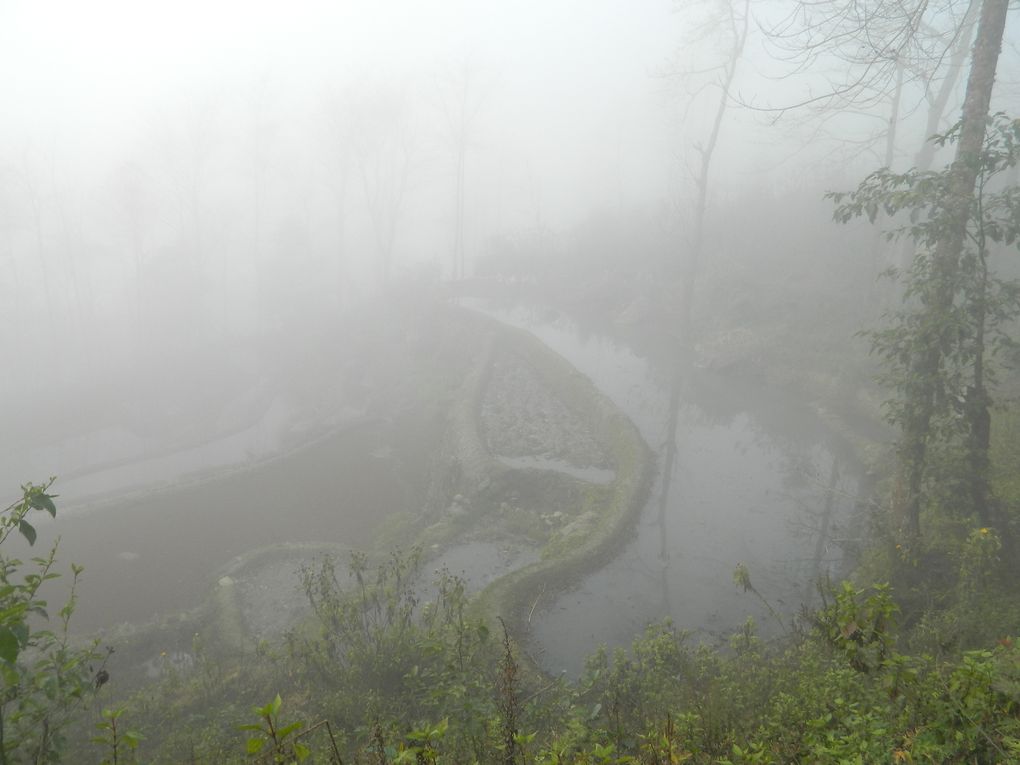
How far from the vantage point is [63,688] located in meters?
3.16

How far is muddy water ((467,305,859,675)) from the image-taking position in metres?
8.75

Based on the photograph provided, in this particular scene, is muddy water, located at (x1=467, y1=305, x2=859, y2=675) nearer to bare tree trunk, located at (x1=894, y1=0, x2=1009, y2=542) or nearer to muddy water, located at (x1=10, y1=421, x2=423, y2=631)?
bare tree trunk, located at (x1=894, y1=0, x2=1009, y2=542)

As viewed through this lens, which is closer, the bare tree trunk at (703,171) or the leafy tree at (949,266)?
the leafy tree at (949,266)

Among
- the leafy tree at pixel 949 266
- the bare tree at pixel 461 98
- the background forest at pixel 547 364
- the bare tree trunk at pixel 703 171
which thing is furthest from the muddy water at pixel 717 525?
the bare tree at pixel 461 98

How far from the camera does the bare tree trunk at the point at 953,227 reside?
21.6ft

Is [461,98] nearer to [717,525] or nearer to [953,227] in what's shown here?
[717,525]

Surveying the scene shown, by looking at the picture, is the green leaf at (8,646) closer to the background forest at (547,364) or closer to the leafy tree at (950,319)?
the background forest at (547,364)

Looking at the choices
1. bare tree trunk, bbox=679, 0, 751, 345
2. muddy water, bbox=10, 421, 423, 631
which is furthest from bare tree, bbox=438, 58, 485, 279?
muddy water, bbox=10, 421, 423, 631

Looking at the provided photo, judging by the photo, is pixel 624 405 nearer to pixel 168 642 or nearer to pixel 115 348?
pixel 168 642

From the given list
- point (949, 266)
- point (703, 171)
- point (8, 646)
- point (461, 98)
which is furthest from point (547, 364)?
point (461, 98)

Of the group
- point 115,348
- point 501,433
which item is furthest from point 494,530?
point 115,348

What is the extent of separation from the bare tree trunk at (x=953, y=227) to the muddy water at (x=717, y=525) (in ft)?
10.6

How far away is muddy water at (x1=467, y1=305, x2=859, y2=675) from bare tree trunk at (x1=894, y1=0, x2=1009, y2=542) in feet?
10.6

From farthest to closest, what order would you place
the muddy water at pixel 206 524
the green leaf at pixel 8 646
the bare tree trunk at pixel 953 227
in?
the muddy water at pixel 206 524 < the bare tree trunk at pixel 953 227 < the green leaf at pixel 8 646
